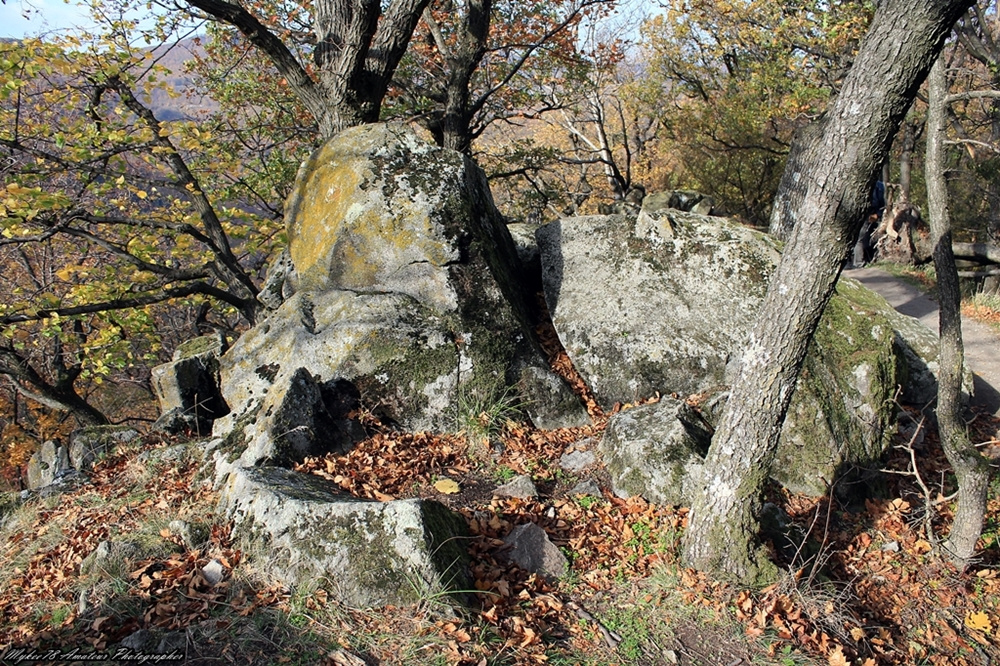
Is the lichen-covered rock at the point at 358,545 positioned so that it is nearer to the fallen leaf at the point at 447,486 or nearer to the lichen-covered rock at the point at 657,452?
the fallen leaf at the point at 447,486

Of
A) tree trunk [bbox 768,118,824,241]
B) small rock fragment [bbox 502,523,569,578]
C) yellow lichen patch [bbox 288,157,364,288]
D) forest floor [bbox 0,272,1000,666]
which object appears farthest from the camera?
tree trunk [bbox 768,118,824,241]

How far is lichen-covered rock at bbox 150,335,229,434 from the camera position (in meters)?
6.50

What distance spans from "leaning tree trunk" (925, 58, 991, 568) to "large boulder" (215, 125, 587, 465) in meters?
3.21

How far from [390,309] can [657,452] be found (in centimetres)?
291

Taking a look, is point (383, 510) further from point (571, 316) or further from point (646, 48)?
point (646, 48)

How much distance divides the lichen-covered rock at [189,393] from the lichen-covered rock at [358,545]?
8.60 ft

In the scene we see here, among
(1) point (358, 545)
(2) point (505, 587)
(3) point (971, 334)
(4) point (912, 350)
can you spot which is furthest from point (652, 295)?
(3) point (971, 334)

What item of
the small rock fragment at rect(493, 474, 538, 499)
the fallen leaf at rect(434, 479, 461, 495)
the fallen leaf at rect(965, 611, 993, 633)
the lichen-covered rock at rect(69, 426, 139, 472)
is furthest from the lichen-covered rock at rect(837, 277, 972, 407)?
the lichen-covered rock at rect(69, 426, 139, 472)

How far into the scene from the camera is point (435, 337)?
6.27m

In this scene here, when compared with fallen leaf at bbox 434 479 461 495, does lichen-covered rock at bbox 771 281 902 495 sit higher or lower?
higher

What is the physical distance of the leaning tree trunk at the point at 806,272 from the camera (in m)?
3.44

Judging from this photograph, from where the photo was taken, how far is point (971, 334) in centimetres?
1019

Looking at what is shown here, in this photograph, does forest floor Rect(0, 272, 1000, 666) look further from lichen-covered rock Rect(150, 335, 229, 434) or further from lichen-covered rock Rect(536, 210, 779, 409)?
lichen-covered rock Rect(536, 210, 779, 409)

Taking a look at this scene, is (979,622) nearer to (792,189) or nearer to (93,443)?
(792,189)
